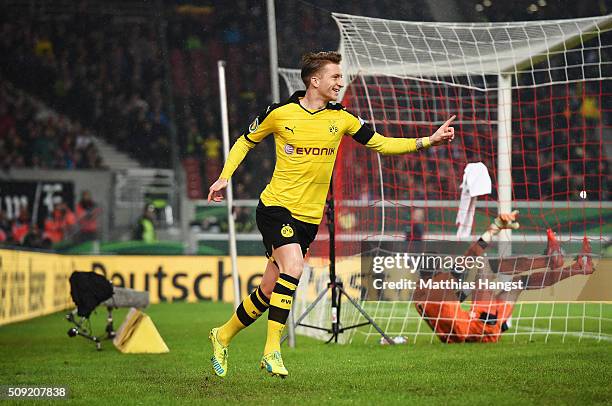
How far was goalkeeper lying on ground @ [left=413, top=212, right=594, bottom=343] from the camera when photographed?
10.4m

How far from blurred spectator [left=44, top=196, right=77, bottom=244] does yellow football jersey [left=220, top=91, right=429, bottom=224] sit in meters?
15.6

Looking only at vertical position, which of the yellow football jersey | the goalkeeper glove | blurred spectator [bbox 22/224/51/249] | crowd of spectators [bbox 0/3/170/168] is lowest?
blurred spectator [bbox 22/224/51/249]

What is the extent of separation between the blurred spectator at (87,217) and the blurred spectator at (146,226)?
90 centimetres

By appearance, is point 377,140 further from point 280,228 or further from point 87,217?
point 87,217

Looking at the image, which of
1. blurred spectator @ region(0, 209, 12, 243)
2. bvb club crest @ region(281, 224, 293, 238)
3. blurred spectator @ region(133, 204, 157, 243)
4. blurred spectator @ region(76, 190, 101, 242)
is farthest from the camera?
blurred spectator @ region(0, 209, 12, 243)

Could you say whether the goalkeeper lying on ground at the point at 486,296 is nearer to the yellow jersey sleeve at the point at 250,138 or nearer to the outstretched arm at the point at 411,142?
the outstretched arm at the point at 411,142

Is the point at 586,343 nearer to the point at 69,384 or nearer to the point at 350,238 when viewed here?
the point at 350,238

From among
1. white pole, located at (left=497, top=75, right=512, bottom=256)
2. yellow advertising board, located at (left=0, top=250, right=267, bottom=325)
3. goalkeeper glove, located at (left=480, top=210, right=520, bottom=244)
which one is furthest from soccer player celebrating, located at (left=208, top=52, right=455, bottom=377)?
yellow advertising board, located at (left=0, top=250, right=267, bottom=325)

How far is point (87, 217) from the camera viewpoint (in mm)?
22078

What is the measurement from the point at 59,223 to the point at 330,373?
52.5ft

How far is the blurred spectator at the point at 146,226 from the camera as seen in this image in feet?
70.3

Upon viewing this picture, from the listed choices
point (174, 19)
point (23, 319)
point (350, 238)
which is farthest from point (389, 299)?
point (174, 19)

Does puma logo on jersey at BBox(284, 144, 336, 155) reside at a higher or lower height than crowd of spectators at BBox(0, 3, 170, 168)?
lower

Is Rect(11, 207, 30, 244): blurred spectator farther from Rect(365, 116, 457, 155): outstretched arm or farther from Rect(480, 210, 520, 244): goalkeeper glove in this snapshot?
Rect(365, 116, 457, 155): outstretched arm
